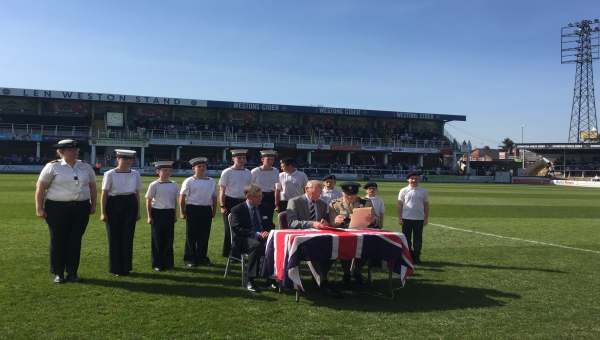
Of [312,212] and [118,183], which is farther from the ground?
[118,183]

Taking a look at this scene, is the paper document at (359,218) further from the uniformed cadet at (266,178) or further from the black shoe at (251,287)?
the uniformed cadet at (266,178)

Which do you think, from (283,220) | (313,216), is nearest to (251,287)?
(283,220)

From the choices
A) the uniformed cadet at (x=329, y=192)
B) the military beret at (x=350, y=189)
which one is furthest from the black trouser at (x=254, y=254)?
the uniformed cadet at (x=329, y=192)

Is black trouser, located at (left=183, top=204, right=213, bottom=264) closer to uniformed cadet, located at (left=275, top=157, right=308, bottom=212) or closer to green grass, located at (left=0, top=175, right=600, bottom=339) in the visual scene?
green grass, located at (left=0, top=175, right=600, bottom=339)

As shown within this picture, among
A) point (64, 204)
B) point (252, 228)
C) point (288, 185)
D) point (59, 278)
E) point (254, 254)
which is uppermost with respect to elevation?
point (288, 185)

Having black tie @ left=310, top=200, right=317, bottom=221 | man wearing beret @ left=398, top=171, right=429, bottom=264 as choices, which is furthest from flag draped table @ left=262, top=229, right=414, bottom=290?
man wearing beret @ left=398, top=171, right=429, bottom=264

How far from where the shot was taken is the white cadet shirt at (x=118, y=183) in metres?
7.37

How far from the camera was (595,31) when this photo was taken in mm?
68562

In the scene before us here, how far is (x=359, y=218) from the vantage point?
6.75 metres

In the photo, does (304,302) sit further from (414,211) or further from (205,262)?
(414,211)

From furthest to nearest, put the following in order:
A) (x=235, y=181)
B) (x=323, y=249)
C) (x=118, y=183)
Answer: (x=235, y=181) < (x=118, y=183) < (x=323, y=249)

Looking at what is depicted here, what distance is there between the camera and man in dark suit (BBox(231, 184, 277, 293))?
6.80 metres

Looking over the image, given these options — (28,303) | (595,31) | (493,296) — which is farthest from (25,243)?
(595,31)

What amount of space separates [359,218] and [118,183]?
11.6ft
